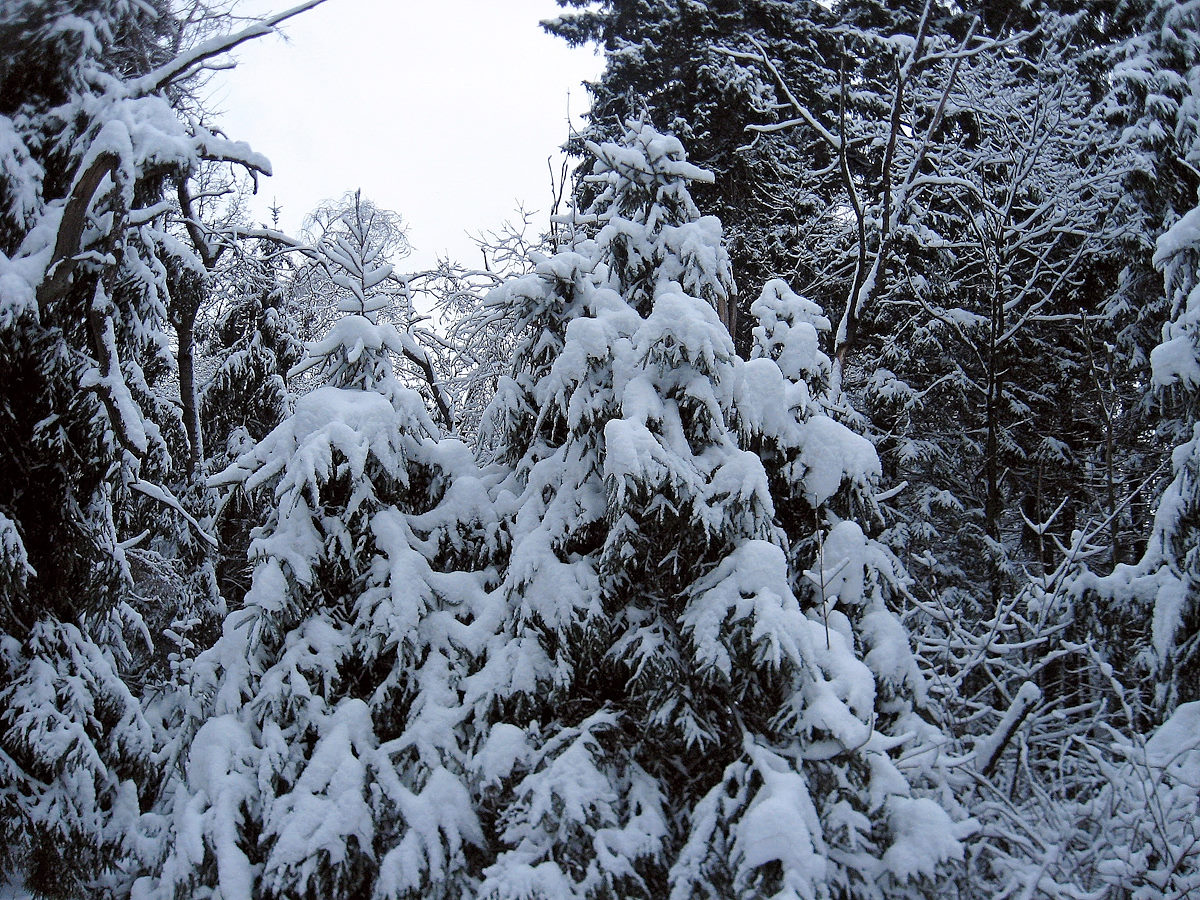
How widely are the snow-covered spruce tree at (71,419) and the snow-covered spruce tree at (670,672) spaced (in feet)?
8.60

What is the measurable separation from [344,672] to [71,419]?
2.68m

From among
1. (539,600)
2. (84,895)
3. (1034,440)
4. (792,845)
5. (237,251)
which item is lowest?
(1034,440)

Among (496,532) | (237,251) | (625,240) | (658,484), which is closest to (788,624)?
(658,484)

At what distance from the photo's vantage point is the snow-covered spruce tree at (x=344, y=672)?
388 centimetres

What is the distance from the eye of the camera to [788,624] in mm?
3797

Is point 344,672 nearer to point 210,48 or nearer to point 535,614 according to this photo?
point 535,614

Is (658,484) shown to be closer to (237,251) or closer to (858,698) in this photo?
(858,698)

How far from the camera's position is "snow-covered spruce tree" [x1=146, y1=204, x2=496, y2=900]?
388 cm

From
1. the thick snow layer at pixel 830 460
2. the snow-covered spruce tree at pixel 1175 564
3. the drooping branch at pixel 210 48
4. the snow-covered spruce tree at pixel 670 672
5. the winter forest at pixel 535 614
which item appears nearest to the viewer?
the snow-covered spruce tree at pixel 670 672

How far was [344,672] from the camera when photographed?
14.9 ft

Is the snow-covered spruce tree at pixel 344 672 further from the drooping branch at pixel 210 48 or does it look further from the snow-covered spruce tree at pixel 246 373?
Answer: the snow-covered spruce tree at pixel 246 373

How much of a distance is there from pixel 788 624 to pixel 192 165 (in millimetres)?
4451

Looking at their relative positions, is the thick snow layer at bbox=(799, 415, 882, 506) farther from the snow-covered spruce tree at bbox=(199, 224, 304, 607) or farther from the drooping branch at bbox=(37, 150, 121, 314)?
the snow-covered spruce tree at bbox=(199, 224, 304, 607)

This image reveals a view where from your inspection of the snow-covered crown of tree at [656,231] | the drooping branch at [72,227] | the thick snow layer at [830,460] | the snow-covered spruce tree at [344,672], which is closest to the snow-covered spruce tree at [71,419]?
the drooping branch at [72,227]
